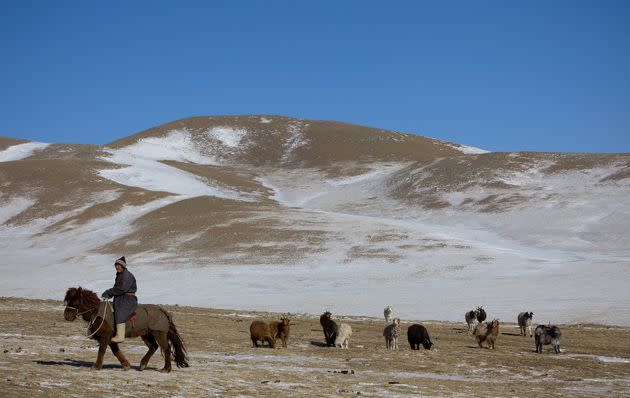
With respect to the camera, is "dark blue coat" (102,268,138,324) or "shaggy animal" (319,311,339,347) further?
"shaggy animal" (319,311,339,347)

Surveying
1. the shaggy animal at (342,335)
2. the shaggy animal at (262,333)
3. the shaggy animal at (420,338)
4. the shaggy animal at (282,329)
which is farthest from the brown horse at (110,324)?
the shaggy animal at (420,338)

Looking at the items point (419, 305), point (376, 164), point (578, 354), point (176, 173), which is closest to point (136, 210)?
point (176, 173)

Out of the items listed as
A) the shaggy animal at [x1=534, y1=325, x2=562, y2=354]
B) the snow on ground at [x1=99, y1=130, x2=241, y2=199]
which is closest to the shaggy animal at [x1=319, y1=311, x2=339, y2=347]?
the shaggy animal at [x1=534, y1=325, x2=562, y2=354]

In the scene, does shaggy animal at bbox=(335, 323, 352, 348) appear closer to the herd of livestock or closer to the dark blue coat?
the herd of livestock

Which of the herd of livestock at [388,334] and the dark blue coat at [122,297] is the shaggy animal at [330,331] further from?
the dark blue coat at [122,297]

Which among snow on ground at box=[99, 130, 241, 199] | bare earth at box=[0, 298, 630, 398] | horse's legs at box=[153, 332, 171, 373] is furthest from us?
snow on ground at box=[99, 130, 241, 199]

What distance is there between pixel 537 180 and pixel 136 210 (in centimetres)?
5986

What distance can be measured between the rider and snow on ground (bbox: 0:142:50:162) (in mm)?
159151

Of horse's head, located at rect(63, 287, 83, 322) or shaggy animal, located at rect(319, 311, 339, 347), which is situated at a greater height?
horse's head, located at rect(63, 287, 83, 322)

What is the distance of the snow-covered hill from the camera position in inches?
1903

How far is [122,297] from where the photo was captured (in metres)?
15.6

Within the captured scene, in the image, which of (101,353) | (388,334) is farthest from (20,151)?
(101,353)

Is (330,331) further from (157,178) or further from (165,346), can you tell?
(157,178)

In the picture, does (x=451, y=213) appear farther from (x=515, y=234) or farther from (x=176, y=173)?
(x=176, y=173)
